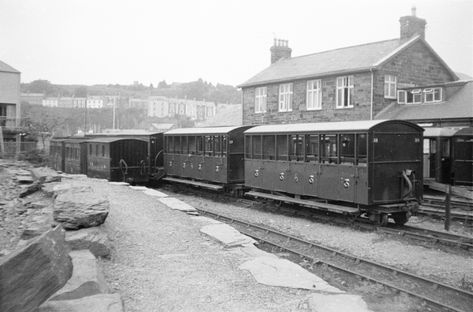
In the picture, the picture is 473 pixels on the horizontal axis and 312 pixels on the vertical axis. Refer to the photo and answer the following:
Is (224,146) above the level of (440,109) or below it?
below

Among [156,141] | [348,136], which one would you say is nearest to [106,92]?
[156,141]

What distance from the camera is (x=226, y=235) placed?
867cm

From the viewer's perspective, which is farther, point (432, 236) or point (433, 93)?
point (433, 93)

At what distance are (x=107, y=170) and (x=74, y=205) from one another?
41.9 feet

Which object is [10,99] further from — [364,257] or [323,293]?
[323,293]

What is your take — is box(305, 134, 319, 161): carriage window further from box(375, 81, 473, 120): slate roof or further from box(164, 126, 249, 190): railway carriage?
box(375, 81, 473, 120): slate roof

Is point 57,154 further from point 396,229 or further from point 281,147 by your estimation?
point 396,229

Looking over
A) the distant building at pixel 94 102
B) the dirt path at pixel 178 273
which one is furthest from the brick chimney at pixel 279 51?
the distant building at pixel 94 102

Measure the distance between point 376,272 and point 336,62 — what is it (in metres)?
18.5

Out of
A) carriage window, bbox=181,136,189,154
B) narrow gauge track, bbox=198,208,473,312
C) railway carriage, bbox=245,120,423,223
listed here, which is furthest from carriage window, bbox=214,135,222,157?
narrow gauge track, bbox=198,208,473,312

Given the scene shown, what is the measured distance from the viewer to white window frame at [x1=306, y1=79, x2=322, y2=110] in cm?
2467

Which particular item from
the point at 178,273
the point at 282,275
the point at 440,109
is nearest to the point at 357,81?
the point at 440,109

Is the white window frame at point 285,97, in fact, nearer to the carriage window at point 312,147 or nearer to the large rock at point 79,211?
the carriage window at point 312,147

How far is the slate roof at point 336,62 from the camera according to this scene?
910 inches
